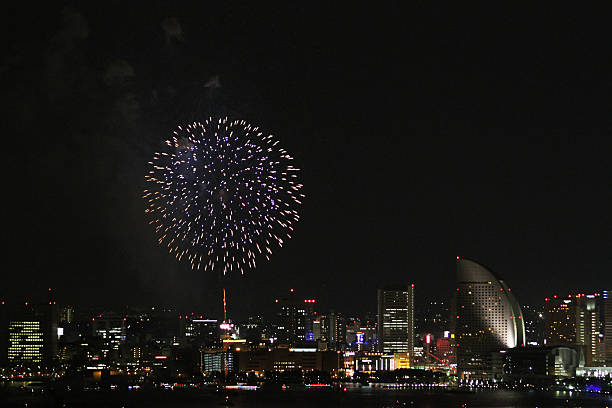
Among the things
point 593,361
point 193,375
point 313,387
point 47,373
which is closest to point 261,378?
point 193,375

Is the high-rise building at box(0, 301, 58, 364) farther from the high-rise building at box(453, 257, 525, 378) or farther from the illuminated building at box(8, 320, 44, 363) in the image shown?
the high-rise building at box(453, 257, 525, 378)

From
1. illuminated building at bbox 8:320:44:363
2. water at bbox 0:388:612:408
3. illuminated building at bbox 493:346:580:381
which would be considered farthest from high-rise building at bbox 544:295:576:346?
illuminated building at bbox 8:320:44:363

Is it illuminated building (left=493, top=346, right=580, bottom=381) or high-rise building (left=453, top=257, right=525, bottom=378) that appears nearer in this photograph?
illuminated building (left=493, top=346, right=580, bottom=381)

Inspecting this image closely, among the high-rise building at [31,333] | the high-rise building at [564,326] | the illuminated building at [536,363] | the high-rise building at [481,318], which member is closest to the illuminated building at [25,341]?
the high-rise building at [31,333]

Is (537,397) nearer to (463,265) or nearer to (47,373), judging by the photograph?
(463,265)

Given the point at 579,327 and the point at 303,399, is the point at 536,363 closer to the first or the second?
the point at 579,327

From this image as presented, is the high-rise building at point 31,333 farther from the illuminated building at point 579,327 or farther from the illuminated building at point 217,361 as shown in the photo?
the illuminated building at point 579,327

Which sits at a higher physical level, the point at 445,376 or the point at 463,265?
the point at 463,265
